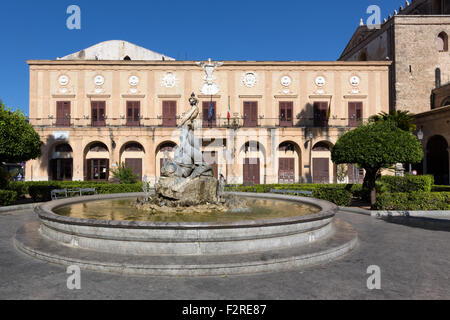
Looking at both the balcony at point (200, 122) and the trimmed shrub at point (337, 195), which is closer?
the trimmed shrub at point (337, 195)

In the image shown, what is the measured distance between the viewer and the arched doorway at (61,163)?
1002 inches

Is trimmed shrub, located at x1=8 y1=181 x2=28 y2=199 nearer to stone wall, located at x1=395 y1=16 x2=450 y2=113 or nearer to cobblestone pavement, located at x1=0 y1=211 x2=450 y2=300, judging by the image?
cobblestone pavement, located at x1=0 y1=211 x2=450 y2=300

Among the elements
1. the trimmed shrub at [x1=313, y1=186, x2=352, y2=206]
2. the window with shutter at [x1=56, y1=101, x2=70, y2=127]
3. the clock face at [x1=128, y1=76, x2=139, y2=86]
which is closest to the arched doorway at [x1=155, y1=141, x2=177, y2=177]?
the clock face at [x1=128, y1=76, x2=139, y2=86]

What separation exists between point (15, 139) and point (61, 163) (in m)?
13.8

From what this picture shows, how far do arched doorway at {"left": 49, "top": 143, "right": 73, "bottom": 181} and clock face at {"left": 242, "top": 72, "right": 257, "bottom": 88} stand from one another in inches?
651

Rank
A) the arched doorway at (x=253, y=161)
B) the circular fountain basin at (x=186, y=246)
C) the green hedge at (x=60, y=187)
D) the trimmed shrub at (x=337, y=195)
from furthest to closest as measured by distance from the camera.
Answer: the arched doorway at (x=253, y=161) < the green hedge at (x=60, y=187) < the trimmed shrub at (x=337, y=195) < the circular fountain basin at (x=186, y=246)

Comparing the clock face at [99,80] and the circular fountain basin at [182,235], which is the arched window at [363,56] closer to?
the clock face at [99,80]

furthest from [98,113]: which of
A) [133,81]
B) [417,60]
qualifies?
[417,60]

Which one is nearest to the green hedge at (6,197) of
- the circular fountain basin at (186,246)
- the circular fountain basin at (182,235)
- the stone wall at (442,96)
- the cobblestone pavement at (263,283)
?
the circular fountain basin at (186,246)

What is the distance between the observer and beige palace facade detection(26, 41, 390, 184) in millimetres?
25062

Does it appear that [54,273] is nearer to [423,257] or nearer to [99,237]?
[99,237]

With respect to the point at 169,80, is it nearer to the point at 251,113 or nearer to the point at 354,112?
the point at 251,113

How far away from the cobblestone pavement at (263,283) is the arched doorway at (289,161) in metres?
20.3

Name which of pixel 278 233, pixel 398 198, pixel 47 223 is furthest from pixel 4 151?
pixel 398 198
